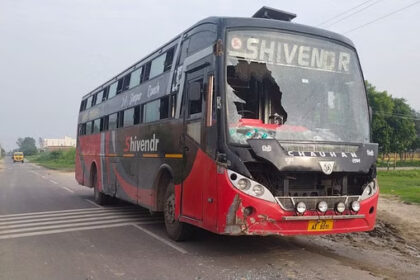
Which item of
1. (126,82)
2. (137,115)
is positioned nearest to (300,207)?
(137,115)

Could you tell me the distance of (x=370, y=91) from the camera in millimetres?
45469

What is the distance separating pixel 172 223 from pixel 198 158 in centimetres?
175

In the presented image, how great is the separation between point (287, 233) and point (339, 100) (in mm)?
2258

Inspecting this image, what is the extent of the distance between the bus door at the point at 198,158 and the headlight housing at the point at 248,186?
0.38 m

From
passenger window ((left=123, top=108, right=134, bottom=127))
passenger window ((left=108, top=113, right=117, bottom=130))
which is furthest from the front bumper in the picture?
passenger window ((left=108, top=113, right=117, bottom=130))

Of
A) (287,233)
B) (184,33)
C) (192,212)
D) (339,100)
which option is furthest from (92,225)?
(339,100)

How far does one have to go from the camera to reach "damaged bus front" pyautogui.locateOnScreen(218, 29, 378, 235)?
235 inches

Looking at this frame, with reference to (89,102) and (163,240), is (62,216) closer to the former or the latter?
(163,240)

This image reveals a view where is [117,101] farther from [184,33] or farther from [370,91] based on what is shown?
[370,91]

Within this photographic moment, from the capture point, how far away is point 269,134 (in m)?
6.17

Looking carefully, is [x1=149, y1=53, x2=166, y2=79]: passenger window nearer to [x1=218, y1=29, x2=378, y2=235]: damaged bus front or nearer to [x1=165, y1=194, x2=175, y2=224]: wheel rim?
[x1=165, y1=194, x2=175, y2=224]: wheel rim

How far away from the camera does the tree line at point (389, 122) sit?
4306cm

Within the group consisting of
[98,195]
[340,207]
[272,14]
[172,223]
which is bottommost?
[98,195]

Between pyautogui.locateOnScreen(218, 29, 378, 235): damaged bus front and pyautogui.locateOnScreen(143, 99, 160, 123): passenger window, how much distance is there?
2936 millimetres
